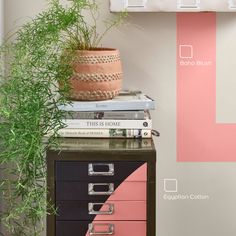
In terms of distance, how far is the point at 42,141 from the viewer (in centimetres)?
197

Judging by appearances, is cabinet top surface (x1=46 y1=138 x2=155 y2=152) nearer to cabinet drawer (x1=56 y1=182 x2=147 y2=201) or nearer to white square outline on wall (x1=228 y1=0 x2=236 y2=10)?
cabinet drawer (x1=56 y1=182 x2=147 y2=201)

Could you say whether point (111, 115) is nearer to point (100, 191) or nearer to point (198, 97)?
point (100, 191)

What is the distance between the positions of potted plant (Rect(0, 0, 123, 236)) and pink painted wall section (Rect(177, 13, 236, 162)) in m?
0.49

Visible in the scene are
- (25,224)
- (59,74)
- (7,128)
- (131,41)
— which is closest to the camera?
(7,128)

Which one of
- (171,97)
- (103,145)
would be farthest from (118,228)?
(171,97)

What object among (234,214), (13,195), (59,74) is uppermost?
(59,74)

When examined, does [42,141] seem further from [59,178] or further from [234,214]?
[234,214]

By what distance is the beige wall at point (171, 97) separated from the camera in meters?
2.44

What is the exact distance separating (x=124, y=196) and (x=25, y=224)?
0.46 metres

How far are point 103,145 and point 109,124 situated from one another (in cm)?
13

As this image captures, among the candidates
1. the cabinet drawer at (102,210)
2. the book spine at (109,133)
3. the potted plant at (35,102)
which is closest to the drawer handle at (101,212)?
the cabinet drawer at (102,210)

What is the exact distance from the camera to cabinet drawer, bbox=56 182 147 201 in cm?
197

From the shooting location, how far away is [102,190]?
1973mm

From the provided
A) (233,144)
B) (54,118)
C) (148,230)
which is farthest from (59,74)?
(233,144)
